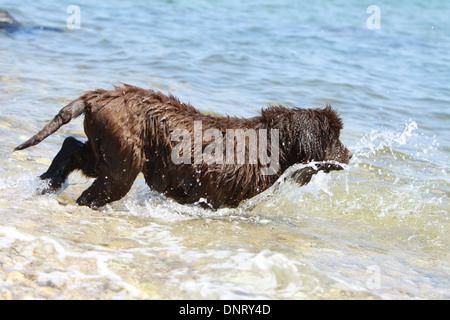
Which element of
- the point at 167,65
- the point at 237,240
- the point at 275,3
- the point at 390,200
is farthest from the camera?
the point at 275,3

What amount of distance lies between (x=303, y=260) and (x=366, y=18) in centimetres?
1764

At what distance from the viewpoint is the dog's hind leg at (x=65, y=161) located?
15.4ft

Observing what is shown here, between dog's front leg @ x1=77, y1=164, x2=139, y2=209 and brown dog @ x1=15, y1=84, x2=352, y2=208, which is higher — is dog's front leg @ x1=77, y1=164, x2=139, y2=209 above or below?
below

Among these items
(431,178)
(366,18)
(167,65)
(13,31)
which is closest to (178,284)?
(431,178)

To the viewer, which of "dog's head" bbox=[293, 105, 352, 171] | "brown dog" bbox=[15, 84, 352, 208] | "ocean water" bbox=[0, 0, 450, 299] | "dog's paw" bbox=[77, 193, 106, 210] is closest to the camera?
"ocean water" bbox=[0, 0, 450, 299]

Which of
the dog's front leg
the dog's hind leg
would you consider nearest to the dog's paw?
the dog's front leg

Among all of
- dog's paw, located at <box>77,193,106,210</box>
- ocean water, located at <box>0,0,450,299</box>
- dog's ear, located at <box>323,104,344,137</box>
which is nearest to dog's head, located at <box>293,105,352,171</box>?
dog's ear, located at <box>323,104,344,137</box>

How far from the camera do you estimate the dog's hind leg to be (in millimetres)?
4707

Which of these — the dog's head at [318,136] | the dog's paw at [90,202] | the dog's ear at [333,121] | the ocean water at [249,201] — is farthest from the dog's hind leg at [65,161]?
the dog's ear at [333,121]

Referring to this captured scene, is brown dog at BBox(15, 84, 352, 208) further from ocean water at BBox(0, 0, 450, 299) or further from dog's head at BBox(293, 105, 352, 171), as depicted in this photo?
ocean water at BBox(0, 0, 450, 299)

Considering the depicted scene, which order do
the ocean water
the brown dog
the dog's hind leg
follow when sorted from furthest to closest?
the dog's hind leg, the brown dog, the ocean water

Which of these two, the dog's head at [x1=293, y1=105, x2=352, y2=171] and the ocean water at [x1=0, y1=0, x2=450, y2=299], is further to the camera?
the dog's head at [x1=293, y1=105, x2=352, y2=171]
